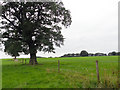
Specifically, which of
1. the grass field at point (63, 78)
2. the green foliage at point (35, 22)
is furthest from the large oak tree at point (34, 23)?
the grass field at point (63, 78)

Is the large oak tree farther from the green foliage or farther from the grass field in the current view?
the grass field

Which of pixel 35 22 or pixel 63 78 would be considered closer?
pixel 63 78

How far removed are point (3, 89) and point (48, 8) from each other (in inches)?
689

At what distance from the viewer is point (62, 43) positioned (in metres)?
24.4

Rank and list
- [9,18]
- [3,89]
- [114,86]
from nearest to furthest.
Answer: [114,86] → [3,89] → [9,18]

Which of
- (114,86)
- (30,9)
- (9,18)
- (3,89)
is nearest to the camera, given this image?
(114,86)

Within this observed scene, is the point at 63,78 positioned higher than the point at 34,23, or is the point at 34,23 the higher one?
the point at 34,23

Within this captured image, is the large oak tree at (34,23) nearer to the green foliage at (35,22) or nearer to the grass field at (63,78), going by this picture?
the green foliage at (35,22)

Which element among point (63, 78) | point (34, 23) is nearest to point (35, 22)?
point (34, 23)

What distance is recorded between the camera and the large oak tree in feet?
68.0

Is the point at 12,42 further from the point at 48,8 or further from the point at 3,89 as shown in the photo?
the point at 3,89

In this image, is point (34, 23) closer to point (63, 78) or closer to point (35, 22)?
point (35, 22)

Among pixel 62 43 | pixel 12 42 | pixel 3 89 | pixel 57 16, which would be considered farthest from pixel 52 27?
pixel 3 89

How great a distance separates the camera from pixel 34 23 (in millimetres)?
20469
